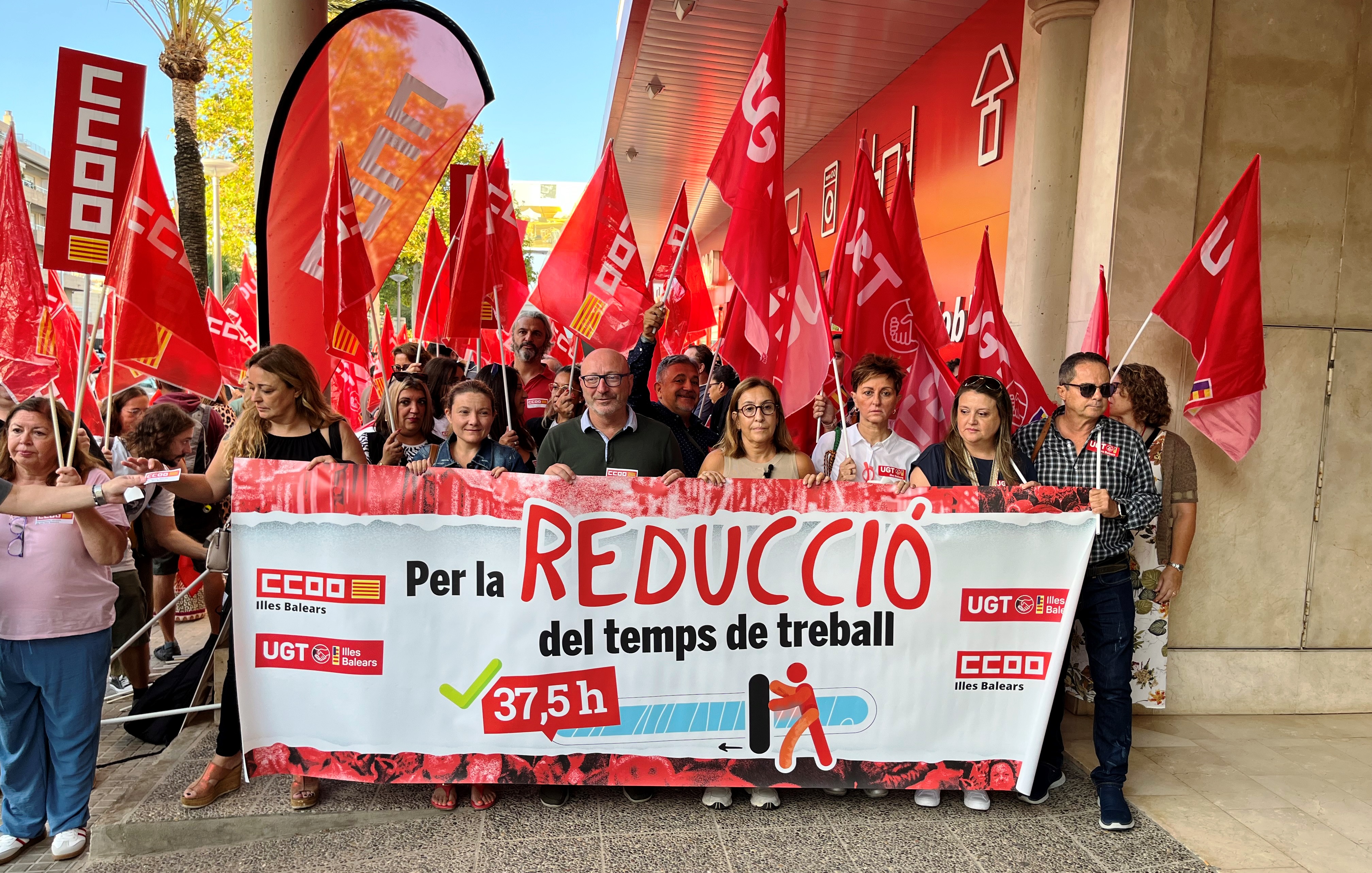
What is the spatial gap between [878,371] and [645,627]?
1.65 meters

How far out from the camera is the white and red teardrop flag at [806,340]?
13.9ft

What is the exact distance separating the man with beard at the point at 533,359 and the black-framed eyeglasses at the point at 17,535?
2.99 meters

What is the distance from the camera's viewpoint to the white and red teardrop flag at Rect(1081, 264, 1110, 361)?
16.4 feet

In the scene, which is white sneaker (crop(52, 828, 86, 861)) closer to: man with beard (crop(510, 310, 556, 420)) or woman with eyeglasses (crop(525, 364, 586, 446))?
woman with eyeglasses (crop(525, 364, 586, 446))

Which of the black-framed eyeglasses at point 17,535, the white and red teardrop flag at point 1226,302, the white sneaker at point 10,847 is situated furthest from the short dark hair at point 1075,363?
the white sneaker at point 10,847

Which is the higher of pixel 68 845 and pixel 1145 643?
pixel 1145 643

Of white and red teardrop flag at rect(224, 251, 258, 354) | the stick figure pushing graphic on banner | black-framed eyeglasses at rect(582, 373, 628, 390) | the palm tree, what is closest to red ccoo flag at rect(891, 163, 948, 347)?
black-framed eyeglasses at rect(582, 373, 628, 390)

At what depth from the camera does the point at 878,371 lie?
4215 mm

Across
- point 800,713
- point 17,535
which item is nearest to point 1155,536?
point 800,713

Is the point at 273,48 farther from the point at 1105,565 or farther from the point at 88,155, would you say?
the point at 1105,565

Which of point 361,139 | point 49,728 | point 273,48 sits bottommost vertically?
point 49,728

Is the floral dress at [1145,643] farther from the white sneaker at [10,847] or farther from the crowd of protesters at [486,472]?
the white sneaker at [10,847]

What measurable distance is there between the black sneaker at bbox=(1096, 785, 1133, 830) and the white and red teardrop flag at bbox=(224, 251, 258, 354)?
25.9ft

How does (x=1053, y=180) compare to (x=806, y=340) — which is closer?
(x=806, y=340)
